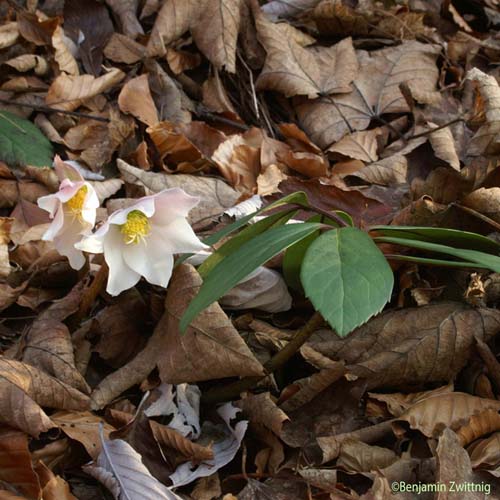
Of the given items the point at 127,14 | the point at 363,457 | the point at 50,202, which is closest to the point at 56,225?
the point at 50,202

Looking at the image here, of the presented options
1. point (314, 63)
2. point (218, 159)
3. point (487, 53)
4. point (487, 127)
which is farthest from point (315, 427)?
point (487, 53)

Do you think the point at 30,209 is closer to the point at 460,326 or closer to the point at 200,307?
the point at 200,307

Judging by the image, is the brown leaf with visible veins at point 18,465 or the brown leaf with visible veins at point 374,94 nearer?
the brown leaf with visible veins at point 18,465

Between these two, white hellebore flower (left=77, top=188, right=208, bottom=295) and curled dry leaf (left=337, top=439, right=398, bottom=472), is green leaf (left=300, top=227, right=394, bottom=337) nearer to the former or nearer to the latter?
white hellebore flower (left=77, top=188, right=208, bottom=295)

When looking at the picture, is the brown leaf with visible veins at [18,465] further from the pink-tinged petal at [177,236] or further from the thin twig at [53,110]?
the thin twig at [53,110]

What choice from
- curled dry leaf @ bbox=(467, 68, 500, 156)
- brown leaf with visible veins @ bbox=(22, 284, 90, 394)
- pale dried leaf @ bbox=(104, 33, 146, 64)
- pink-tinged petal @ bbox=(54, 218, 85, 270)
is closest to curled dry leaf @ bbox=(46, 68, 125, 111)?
pale dried leaf @ bbox=(104, 33, 146, 64)

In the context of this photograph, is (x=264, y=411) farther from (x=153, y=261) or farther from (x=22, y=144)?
(x=22, y=144)

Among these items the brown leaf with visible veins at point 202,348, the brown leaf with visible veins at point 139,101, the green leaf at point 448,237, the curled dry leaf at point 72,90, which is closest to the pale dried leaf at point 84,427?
the brown leaf with visible veins at point 202,348
